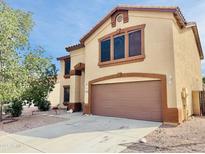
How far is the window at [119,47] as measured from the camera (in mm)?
14172

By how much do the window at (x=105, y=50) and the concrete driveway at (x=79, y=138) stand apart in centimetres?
564

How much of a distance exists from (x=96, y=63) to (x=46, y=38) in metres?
6.90

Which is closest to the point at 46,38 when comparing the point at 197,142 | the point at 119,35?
the point at 119,35

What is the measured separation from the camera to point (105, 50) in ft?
50.8

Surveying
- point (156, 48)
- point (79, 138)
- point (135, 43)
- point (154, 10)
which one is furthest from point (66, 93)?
point (154, 10)

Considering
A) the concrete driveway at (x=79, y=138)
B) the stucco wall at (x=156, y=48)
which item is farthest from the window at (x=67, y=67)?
the concrete driveway at (x=79, y=138)

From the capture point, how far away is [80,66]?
18875 mm

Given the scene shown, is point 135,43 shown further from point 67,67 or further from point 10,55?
point 67,67

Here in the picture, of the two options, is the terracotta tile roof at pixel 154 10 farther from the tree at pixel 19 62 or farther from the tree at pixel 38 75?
the tree at pixel 19 62

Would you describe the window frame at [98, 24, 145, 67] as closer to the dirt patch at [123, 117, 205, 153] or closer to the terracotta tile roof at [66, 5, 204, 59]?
the terracotta tile roof at [66, 5, 204, 59]

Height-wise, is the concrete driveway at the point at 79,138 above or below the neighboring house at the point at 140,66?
below

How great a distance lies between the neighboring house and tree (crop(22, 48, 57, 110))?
401cm

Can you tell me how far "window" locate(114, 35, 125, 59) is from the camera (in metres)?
14.2

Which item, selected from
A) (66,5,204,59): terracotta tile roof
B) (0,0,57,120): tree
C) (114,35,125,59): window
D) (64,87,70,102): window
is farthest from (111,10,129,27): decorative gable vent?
(64,87,70,102): window
